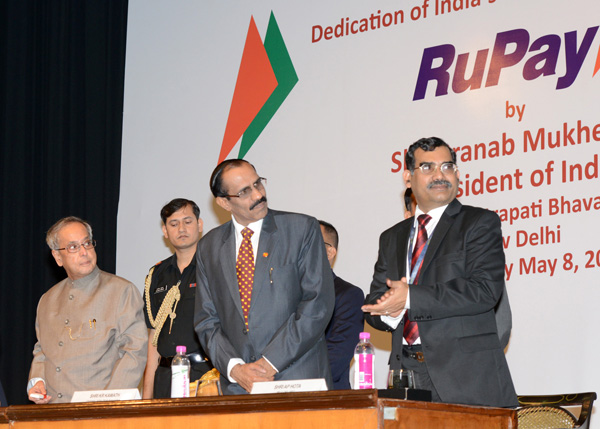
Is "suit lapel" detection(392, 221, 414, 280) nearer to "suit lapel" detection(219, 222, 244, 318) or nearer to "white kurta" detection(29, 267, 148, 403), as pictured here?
"suit lapel" detection(219, 222, 244, 318)

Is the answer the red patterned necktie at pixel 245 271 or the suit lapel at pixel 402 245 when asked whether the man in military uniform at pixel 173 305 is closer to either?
the red patterned necktie at pixel 245 271

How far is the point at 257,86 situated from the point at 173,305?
2.11 meters

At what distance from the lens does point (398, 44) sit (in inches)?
210

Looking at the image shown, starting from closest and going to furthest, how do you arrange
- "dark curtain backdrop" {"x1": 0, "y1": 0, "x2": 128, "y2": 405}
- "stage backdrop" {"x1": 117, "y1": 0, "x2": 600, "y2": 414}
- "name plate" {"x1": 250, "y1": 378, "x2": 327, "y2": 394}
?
"name plate" {"x1": 250, "y1": 378, "x2": 327, "y2": 394}, "stage backdrop" {"x1": 117, "y1": 0, "x2": 600, "y2": 414}, "dark curtain backdrop" {"x1": 0, "y1": 0, "x2": 128, "y2": 405}

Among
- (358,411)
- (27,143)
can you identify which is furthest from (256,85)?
(358,411)

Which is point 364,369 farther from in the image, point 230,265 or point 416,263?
point 230,265

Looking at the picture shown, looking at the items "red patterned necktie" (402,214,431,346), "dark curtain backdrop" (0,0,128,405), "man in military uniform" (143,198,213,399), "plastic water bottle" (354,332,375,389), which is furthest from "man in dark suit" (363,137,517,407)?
"dark curtain backdrop" (0,0,128,405)

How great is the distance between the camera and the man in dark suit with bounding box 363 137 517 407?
9.43 ft

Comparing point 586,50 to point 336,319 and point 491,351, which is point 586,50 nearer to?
point 336,319

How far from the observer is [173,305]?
174 inches

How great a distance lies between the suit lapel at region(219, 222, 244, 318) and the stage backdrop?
1869mm

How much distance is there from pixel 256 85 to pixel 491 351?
3.50 meters

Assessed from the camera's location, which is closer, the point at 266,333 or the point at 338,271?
the point at 266,333

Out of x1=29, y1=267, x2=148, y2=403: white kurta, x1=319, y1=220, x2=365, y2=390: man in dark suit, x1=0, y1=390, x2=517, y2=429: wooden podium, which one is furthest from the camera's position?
x1=319, y1=220, x2=365, y2=390: man in dark suit
